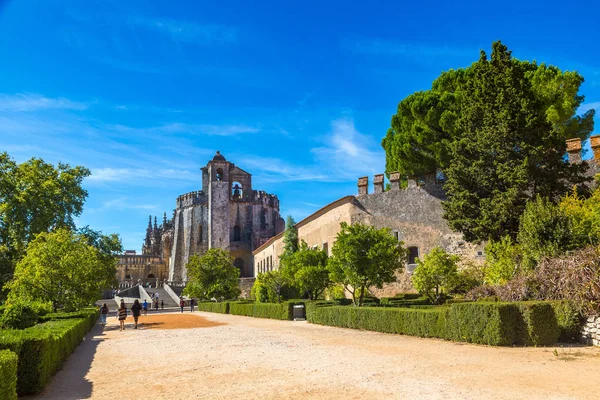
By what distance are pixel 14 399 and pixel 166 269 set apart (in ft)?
246

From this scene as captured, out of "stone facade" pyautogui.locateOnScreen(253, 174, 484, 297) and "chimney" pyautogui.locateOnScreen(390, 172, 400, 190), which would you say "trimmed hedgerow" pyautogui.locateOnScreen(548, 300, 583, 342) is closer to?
"stone facade" pyautogui.locateOnScreen(253, 174, 484, 297)

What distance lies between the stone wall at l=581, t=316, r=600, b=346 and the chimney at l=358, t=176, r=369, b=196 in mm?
20900

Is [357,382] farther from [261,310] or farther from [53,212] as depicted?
[53,212]

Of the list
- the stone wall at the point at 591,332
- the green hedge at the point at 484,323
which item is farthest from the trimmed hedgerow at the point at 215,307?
the stone wall at the point at 591,332

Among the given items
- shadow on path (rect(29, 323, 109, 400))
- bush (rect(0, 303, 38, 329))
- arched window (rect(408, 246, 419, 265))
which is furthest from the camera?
arched window (rect(408, 246, 419, 265))

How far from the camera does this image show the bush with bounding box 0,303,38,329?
50.0ft

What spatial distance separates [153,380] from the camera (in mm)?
8875

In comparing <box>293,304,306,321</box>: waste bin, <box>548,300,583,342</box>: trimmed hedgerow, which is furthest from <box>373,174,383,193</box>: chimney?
<box>548,300,583,342</box>: trimmed hedgerow

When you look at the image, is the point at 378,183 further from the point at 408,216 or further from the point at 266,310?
the point at 266,310

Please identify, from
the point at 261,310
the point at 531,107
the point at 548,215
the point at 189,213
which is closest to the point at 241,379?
the point at 548,215

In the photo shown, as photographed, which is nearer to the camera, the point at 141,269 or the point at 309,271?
the point at 309,271

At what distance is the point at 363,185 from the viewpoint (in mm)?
32719

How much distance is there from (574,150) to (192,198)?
60.5 meters


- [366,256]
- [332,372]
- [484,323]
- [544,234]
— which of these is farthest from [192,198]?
[332,372]
